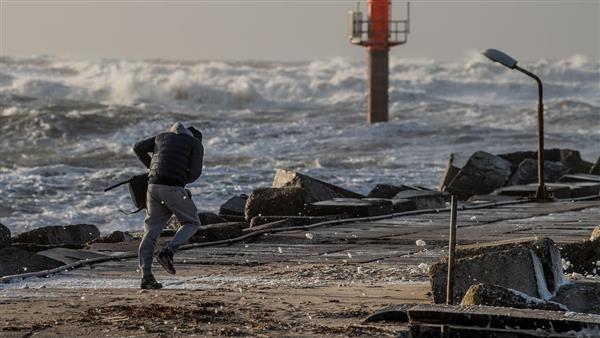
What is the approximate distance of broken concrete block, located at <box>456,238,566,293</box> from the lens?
28.0 feet

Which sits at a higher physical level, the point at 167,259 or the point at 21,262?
the point at 167,259

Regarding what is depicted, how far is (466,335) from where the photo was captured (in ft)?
24.2

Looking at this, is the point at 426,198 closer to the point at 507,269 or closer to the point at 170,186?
the point at 170,186

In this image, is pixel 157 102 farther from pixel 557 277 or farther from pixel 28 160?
pixel 557 277

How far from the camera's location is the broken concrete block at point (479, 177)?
78.9 feet

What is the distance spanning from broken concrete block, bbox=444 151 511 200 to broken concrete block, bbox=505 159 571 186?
157mm

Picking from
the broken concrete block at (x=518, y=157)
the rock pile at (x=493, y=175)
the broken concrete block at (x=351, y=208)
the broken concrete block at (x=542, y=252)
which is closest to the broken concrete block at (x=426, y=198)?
the broken concrete block at (x=351, y=208)

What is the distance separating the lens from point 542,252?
336 inches

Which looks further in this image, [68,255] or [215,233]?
[215,233]

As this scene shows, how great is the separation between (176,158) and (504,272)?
295 cm

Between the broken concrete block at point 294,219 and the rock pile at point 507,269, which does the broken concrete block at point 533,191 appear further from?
the rock pile at point 507,269

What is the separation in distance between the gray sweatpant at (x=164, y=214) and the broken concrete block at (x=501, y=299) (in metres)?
3.15

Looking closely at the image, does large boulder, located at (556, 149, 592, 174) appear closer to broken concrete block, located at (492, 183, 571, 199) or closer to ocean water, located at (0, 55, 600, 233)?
ocean water, located at (0, 55, 600, 233)

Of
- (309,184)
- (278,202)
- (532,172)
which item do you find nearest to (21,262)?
(278,202)
